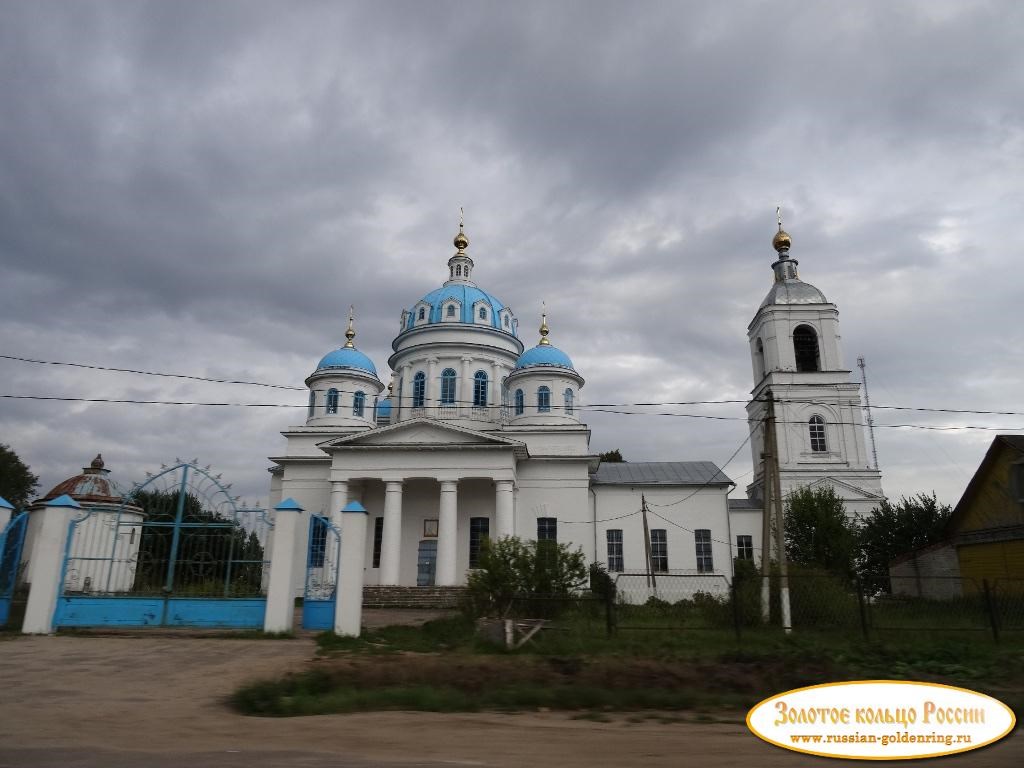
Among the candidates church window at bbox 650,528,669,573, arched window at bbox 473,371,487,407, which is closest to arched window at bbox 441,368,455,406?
arched window at bbox 473,371,487,407

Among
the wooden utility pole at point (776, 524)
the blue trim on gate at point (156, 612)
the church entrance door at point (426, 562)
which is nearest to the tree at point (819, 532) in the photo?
the wooden utility pole at point (776, 524)

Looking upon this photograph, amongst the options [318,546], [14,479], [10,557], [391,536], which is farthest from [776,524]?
[14,479]

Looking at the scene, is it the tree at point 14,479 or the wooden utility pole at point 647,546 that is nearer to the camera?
the wooden utility pole at point 647,546

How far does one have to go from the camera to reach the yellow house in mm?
18750

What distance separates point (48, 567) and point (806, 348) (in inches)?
1230

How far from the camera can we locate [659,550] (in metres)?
28.3

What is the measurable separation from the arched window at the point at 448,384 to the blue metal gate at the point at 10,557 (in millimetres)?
19118

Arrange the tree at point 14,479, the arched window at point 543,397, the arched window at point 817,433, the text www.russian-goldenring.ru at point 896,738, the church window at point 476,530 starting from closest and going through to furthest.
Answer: the text www.russian-goldenring.ru at point 896,738 → the church window at point 476,530 → the arched window at point 543,397 → the arched window at point 817,433 → the tree at point 14,479

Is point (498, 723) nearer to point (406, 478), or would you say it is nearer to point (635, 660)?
point (635, 660)

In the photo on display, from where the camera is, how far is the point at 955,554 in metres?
21.4

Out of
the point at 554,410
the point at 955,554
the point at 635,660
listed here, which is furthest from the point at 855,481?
the point at 635,660

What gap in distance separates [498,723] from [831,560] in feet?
77.4

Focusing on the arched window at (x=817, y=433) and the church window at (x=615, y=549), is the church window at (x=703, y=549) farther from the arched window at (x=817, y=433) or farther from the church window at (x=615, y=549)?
the arched window at (x=817, y=433)

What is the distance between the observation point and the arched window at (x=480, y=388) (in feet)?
103
